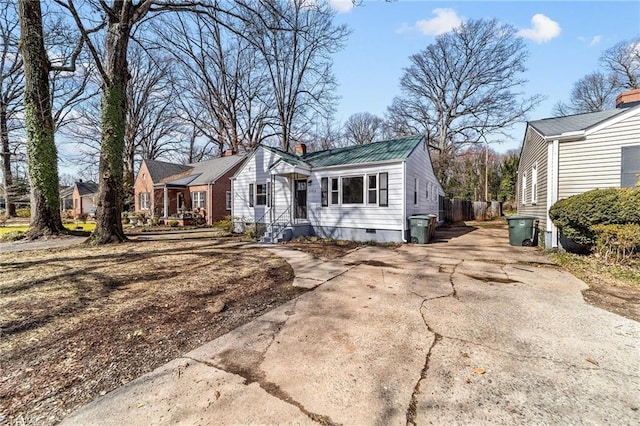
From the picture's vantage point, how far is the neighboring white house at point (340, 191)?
1074 centimetres

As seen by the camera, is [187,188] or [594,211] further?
[187,188]

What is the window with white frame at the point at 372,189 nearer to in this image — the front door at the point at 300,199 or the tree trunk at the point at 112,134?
the front door at the point at 300,199

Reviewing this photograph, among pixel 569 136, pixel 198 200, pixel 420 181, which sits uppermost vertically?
pixel 569 136

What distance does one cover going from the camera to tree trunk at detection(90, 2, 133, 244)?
1012cm

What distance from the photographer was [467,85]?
2469 cm

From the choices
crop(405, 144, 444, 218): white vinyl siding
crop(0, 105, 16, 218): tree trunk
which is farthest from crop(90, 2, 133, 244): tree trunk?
crop(0, 105, 16, 218): tree trunk

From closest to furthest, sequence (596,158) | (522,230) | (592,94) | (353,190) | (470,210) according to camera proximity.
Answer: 1. (596,158)
2. (522,230)
3. (353,190)
4. (470,210)
5. (592,94)

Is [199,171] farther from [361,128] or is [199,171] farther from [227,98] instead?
[361,128]

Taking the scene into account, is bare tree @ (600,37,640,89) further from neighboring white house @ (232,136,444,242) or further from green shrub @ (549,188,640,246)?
green shrub @ (549,188,640,246)

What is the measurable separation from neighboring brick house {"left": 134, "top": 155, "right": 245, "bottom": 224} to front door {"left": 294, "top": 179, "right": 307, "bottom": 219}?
8.98 metres

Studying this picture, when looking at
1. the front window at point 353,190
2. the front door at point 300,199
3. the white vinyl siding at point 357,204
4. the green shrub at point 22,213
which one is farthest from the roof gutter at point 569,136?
the green shrub at point 22,213

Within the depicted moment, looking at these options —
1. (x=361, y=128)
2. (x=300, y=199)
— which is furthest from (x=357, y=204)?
(x=361, y=128)

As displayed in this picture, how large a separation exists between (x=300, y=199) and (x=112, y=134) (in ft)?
26.1

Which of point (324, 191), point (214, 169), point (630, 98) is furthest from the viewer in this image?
point (214, 169)
